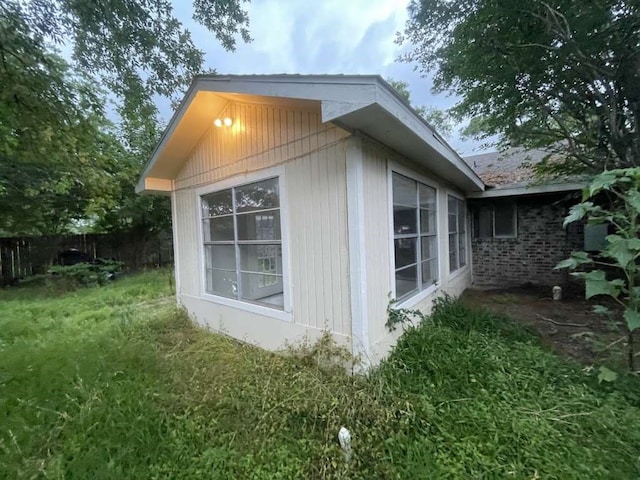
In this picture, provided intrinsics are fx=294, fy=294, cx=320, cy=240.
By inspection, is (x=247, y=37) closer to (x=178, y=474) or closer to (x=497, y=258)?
(x=178, y=474)

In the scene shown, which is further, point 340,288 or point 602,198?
point 602,198

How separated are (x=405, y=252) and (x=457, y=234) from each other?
346 cm

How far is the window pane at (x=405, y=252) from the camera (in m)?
3.44

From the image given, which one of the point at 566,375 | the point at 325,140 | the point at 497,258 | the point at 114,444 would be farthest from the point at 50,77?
the point at 497,258

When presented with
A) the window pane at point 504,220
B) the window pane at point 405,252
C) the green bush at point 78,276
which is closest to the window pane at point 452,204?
the window pane at point 504,220

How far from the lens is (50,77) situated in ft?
11.6

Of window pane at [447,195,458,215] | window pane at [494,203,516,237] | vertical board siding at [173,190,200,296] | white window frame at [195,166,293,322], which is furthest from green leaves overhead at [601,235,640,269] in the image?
window pane at [494,203,516,237]

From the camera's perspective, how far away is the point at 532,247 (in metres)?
7.14

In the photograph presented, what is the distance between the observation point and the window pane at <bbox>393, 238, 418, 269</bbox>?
3.44 m

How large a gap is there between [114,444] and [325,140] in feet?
9.84

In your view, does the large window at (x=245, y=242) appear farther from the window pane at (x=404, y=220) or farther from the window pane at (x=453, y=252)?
the window pane at (x=453, y=252)

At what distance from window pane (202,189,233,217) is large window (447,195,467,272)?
162 inches

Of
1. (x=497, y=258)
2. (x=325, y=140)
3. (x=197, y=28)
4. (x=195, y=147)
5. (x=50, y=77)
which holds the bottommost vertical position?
(x=497, y=258)

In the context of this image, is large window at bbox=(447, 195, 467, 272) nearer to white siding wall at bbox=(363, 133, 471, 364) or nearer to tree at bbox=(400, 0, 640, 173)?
tree at bbox=(400, 0, 640, 173)
